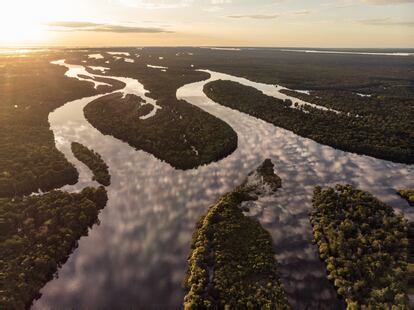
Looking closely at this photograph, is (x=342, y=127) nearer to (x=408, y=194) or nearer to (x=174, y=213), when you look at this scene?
(x=408, y=194)

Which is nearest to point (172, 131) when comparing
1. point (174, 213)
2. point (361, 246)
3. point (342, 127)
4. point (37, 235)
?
point (174, 213)

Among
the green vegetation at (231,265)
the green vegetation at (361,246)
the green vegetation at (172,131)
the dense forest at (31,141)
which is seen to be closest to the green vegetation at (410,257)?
the green vegetation at (361,246)

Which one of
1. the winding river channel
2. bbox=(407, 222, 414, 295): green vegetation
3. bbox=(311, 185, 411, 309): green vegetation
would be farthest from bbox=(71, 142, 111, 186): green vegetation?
bbox=(407, 222, 414, 295): green vegetation

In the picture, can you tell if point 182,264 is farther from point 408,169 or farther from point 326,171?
Answer: point 408,169

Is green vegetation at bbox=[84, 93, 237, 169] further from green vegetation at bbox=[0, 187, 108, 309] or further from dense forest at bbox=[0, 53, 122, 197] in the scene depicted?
green vegetation at bbox=[0, 187, 108, 309]

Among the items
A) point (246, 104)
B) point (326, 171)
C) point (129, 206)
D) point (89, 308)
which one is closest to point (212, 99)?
point (246, 104)
